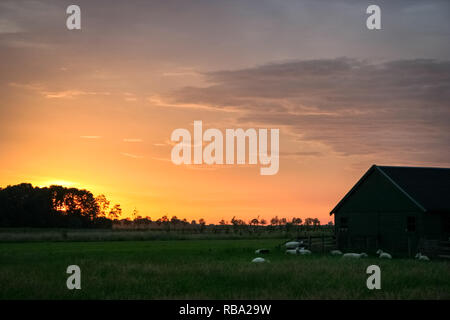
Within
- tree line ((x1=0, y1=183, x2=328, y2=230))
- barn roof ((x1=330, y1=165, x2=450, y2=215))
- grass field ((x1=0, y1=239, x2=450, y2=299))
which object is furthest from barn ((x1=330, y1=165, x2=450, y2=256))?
tree line ((x1=0, y1=183, x2=328, y2=230))

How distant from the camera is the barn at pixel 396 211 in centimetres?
4162

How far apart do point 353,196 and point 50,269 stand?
1132 inches

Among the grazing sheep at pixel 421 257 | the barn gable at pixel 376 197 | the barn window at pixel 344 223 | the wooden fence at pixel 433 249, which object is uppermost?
the barn gable at pixel 376 197

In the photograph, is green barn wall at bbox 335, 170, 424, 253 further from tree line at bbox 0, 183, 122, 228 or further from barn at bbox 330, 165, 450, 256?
tree line at bbox 0, 183, 122, 228

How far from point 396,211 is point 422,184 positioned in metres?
3.43

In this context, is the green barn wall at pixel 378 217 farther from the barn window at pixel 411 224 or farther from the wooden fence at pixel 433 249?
the wooden fence at pixel 433 249

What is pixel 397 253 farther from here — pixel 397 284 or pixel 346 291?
pixel 346 291

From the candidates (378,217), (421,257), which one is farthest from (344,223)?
(421,257)

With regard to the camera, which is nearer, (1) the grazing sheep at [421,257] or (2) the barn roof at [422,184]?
(1) the grazing sheep at [421,257]

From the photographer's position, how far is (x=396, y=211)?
43750mm

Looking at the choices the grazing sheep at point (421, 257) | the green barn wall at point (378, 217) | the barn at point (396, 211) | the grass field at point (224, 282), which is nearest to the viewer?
the grass field at point (224, 282)

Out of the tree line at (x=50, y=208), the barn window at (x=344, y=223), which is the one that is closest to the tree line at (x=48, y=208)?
the tree line at (x=50, y=208)

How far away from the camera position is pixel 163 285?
2105 cm
